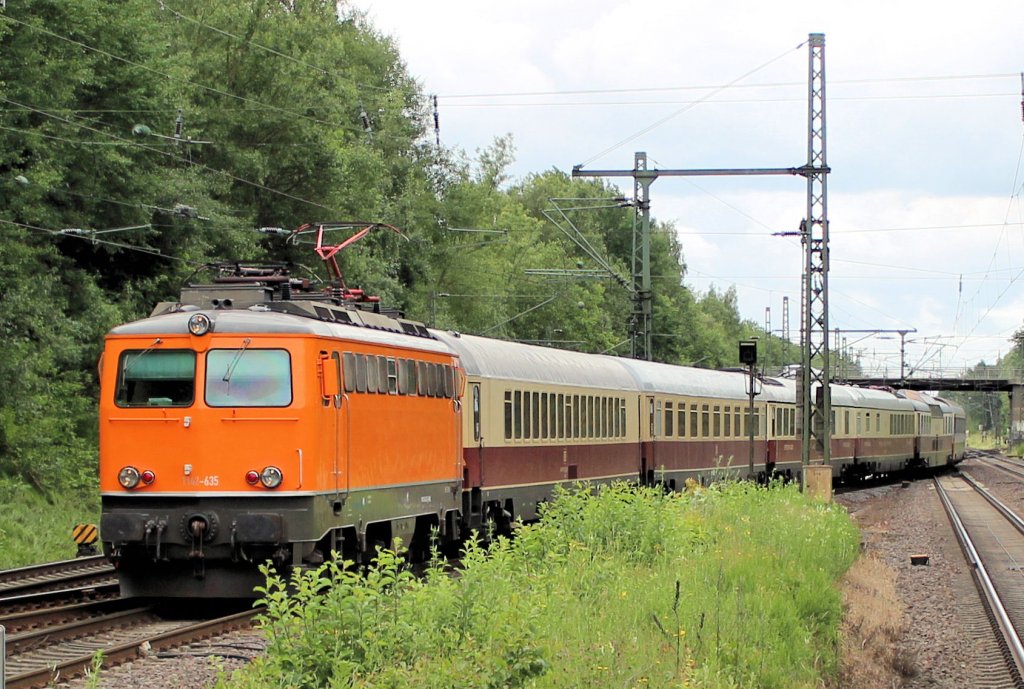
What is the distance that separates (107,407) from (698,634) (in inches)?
277

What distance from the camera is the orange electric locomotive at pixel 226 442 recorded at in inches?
575

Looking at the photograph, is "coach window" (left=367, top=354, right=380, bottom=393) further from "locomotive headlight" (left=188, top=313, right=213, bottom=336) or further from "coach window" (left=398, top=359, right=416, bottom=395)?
"locomotive headlight" (left=188, top=313, right=213, bottom=336)

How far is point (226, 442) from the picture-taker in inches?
581

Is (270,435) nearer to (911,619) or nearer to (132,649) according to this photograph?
(132,649)

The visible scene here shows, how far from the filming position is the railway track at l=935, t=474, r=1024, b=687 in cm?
1414

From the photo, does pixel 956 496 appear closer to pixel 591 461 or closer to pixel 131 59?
pixel 591 461

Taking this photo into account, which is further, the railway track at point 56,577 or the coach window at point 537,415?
the coach window at point 537,415

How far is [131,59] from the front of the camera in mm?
33219

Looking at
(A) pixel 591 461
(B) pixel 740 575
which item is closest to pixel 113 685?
(B) pixel 740 575

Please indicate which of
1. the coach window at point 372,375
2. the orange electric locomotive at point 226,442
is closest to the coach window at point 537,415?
the coach window at point 372,375

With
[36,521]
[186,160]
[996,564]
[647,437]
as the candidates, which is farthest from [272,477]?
[186,160]

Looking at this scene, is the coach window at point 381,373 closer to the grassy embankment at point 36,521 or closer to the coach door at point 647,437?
the grassy embankment at point 36,521

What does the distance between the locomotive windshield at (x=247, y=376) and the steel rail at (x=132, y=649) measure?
215 cm

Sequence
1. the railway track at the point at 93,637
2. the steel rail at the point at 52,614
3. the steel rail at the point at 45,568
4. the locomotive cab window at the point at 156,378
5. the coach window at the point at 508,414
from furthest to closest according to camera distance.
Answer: the coach window at the point at 508,414, the steel rail at the point at 45,568, the locomotive cab window at the point at 156,378, the steel rail at the point at 52,614, the railway track at the point at 93,637
